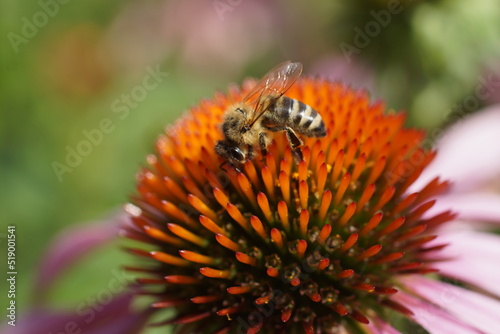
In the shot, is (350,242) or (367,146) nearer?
(350,242)

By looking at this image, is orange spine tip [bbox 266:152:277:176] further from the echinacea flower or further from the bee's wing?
the bee's wing

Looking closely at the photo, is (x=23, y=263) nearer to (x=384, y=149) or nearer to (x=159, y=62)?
(x=159, y=62)

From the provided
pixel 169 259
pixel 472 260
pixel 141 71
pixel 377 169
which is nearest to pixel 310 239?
pixel 377 169

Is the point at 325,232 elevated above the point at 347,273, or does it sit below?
above

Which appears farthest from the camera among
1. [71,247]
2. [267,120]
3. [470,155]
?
[71,247]

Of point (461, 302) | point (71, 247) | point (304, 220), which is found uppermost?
point (71, 247)

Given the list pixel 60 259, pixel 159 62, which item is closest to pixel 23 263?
pixel 60 259

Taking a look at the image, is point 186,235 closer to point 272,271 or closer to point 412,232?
point 272,271
